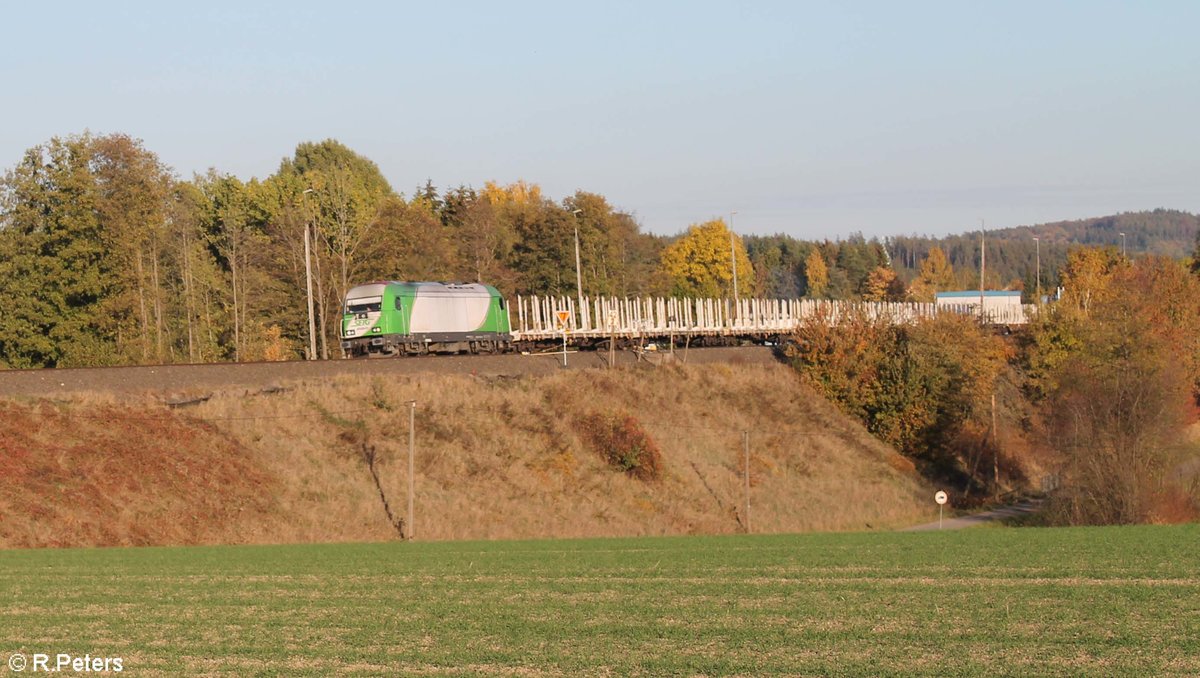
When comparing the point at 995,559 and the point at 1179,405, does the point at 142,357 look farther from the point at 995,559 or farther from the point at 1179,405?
the point at 995,559

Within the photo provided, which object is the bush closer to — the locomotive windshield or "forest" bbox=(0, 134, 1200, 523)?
the locomotive windshield

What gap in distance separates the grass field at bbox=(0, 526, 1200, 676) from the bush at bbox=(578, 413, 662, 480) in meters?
21.2

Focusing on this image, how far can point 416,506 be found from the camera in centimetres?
3331

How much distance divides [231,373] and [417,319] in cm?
1381

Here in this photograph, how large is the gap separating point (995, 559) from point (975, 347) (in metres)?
44.9

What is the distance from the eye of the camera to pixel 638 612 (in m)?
12.1

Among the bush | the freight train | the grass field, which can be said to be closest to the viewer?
the grass field

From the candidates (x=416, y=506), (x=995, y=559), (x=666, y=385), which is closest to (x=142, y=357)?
(x=666, y=385)

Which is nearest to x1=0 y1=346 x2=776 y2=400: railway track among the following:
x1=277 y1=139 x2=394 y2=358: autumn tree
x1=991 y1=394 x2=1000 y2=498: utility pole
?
x1=277 y1=139 x2=394 y2=358: autumn tree

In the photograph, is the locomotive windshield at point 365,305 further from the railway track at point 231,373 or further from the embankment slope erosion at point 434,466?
the embankment slope erosion at point 434,466

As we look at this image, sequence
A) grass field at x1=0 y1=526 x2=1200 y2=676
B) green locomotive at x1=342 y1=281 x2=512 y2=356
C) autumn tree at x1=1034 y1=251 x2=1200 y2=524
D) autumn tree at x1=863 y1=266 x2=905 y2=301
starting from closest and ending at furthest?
grass field at x1=0 y1=526 x2=1200 y2=676, autumn tree at x1=1034 y1=251 x2=1200 y2=524, green locomotive at x1=342 y1=281 x2=512 y2=356, autumn tree at x1=863 y1=266 x2=905 y2=301

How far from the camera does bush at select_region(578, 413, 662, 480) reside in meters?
40.7

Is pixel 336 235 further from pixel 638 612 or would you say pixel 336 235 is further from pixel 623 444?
pixel 638 612

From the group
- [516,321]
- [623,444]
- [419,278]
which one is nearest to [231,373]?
[623,444]
